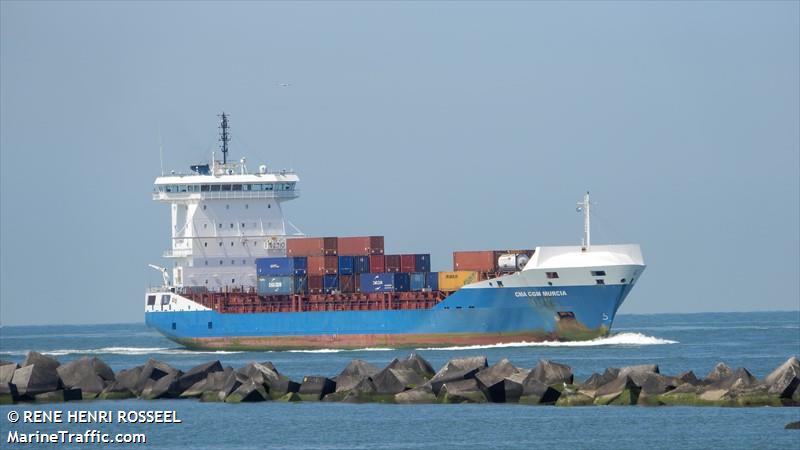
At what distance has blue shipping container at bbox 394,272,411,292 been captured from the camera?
193 feet

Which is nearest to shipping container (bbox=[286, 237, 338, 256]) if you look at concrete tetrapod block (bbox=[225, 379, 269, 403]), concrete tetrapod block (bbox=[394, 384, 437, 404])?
concrete tetrapod block (bbox=[225, 379, 269, 403])

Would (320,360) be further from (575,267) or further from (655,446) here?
(655,446)

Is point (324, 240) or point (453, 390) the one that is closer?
point (453, 390)

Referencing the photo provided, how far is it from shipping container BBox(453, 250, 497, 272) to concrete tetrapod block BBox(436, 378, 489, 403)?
724 inches

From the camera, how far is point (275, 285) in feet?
200

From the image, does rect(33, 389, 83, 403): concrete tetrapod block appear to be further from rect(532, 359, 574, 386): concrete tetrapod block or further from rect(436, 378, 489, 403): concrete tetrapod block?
rect(532, 359, 574, 386): concrete tetrapod block

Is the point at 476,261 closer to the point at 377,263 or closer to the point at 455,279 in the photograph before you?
the point at 455,279

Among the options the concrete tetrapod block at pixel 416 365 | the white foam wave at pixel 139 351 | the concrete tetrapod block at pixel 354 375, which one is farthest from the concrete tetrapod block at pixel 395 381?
the white foam wave at pixel 139 351

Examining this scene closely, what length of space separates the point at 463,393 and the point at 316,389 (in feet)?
13.8

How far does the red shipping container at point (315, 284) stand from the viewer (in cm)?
6028

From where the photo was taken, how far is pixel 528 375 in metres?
40.1

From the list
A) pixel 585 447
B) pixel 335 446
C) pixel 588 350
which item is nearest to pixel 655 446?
pixel 585 447

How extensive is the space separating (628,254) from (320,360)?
39.3 feet

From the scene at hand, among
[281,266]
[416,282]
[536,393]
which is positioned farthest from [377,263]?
[536,393]
